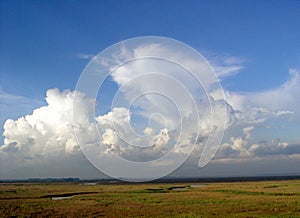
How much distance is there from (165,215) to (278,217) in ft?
32.5

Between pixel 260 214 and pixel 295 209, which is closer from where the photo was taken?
pixel 260 214

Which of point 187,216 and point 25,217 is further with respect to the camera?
point 25,217

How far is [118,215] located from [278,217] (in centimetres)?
1449

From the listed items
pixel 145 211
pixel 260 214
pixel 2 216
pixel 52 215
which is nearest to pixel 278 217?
pixel 260 214

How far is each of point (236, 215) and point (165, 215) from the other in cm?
644

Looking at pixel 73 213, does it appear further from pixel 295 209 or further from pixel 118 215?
pixel 295 209

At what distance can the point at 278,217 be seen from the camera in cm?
2939

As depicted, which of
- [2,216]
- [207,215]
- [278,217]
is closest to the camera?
[278,217]

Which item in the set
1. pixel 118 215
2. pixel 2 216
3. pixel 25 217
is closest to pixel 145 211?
pixel 118 215

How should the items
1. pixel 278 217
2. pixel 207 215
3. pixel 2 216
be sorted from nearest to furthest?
1. pixel 278 217
2. pixel 207 215
3. pixel 2 216

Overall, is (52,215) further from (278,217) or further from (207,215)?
(278,217)

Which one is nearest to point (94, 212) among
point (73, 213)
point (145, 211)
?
point (73, 213)

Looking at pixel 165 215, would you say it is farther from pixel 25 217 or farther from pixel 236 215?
pixel 25 217

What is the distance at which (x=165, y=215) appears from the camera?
31875mm
